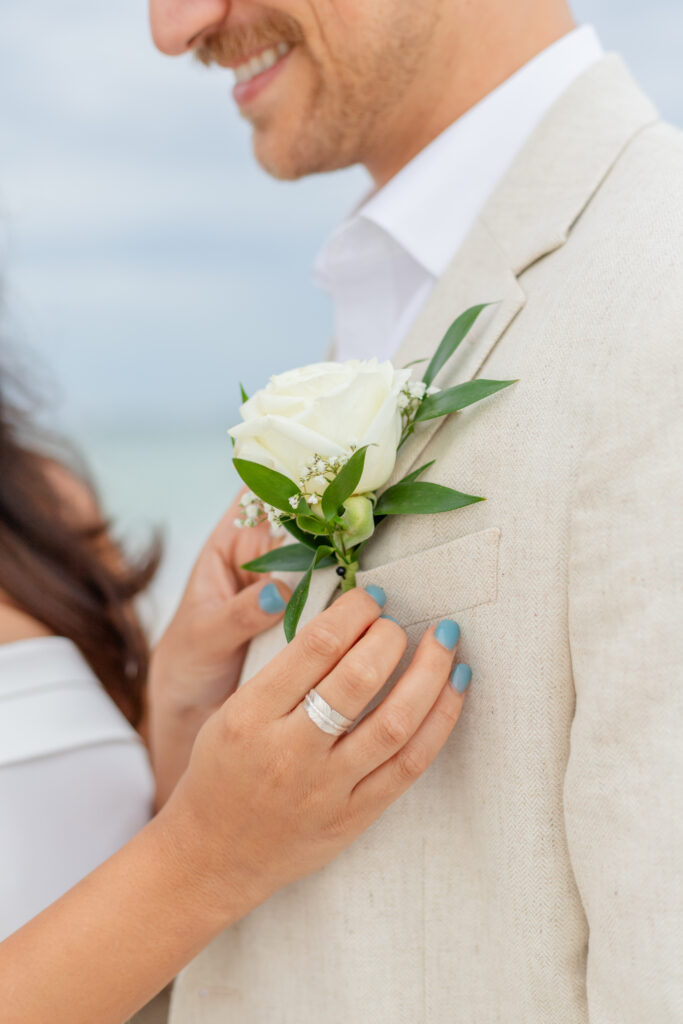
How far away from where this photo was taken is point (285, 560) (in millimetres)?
941

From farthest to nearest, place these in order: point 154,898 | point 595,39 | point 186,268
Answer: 1. point 186,268
2. point 595,39
3. point 154,898

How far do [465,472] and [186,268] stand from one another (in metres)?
12.5

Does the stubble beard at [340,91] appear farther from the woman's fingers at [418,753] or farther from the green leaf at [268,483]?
the woman's fingers at [418,753]

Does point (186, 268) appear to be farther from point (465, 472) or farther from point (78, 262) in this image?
point (465, 472)

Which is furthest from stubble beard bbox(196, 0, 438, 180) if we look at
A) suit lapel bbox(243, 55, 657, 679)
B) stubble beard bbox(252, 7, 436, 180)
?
suit lapel bbox(243, 55, 657, 679)

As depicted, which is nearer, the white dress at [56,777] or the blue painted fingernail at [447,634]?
the blue painted fingernail at [447,634]

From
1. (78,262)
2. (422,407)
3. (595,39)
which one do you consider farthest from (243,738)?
(78,262)

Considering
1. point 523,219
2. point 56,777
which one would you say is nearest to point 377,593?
point 523,219

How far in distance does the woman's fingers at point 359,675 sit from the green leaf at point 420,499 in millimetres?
109

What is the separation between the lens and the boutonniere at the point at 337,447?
784 mm

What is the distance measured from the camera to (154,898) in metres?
0.95

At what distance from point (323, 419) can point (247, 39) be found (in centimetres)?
77

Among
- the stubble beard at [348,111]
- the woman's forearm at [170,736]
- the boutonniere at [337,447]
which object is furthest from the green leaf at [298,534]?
the stubble beard at [348,111]

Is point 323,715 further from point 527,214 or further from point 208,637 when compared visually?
point 527,214
